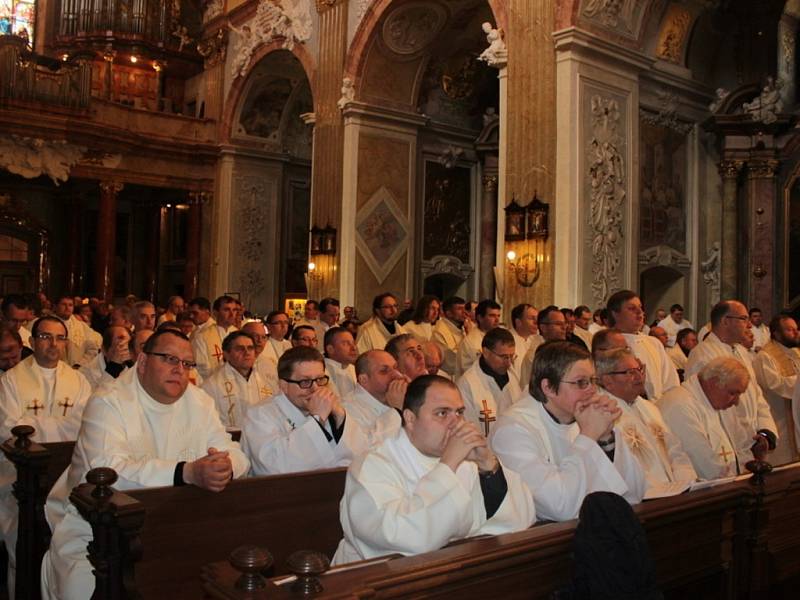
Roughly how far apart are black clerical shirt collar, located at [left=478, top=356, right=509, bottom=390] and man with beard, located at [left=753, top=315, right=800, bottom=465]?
2647 millimetres

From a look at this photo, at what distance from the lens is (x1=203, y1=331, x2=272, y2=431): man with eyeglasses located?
700cm

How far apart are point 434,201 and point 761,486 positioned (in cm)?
1589

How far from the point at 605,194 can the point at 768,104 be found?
519cm

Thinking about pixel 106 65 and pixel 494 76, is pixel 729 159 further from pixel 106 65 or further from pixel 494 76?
pixel 106 65

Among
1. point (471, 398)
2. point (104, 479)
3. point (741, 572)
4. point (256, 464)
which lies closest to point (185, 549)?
point (104, 479)

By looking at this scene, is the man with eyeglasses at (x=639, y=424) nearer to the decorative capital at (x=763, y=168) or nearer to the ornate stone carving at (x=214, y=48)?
the decorative capital at (x=763, y=168)

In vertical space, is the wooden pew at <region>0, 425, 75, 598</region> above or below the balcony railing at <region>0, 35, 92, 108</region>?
below

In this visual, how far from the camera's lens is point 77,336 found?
41.4 ft

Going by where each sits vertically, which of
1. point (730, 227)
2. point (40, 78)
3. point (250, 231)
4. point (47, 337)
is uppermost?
point (40, 78)

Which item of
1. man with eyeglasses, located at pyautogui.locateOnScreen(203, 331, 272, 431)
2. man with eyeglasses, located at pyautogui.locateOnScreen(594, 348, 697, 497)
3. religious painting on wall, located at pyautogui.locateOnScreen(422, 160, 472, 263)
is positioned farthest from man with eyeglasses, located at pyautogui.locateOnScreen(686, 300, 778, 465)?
religious painting on wall, located at pyautogui.locateOnScreen(422, 160, 472, 263)

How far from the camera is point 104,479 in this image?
130 inches

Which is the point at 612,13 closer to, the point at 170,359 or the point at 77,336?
the point at 77,336

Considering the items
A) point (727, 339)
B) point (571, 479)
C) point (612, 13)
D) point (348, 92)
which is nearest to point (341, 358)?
point (727, 339)

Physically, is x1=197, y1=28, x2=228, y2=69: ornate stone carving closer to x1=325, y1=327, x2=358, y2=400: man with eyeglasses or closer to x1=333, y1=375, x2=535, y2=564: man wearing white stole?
x1=325, y1=327, x2=358, y2=400: man with eyeglasses
